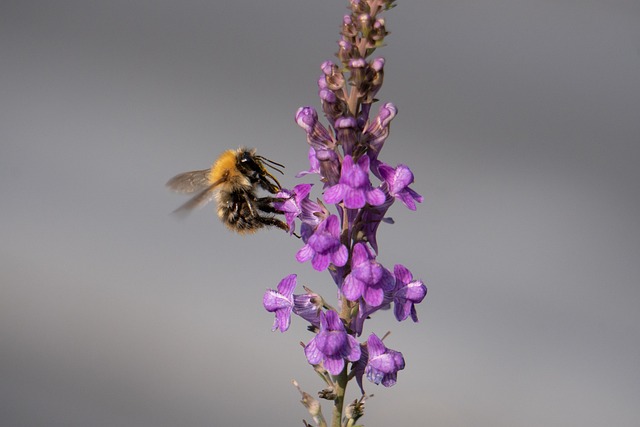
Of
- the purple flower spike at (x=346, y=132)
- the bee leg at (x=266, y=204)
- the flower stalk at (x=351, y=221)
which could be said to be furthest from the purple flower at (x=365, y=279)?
the bee leg at (x=266, y=204)

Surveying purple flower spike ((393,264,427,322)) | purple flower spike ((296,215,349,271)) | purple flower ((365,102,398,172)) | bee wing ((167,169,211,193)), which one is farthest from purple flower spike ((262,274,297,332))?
bee wing ((167,169,211,193))

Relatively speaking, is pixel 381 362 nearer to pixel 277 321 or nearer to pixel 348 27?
pixel 277 321

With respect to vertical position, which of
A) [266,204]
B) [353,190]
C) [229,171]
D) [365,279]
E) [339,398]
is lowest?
[339,398]

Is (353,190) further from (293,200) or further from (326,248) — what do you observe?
(293,200)

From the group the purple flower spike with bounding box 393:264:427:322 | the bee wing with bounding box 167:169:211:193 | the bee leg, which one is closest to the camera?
the purple flower spike with bounding box 393:264:427:322

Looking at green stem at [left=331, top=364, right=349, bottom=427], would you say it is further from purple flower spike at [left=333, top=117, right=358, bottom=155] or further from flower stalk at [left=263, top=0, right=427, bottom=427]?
purple flower spike at [left=333, top=117, right=358, bottom=155]

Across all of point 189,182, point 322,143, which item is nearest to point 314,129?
point 322,143

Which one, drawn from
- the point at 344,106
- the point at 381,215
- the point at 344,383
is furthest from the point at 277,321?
the point at 344,106
